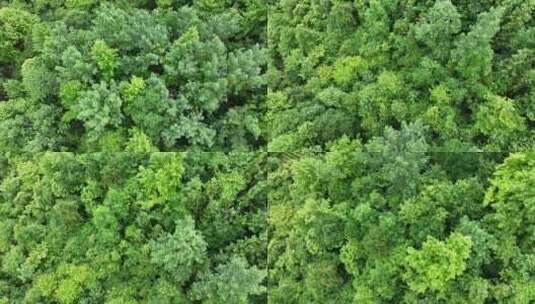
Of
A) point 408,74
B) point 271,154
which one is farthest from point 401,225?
point 408,74

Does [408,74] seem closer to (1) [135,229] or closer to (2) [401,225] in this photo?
(2) [401,225]

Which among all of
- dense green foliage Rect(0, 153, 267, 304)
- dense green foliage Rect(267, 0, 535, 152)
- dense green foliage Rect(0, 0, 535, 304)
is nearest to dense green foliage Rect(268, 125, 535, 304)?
dense green foliage Rect(0, 0, 535, 304)

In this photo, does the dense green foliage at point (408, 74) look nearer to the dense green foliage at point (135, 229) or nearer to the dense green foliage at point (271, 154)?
the dense green foliage at point (271, 154)

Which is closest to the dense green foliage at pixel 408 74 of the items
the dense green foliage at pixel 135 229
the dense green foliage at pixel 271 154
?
the dense green foliage at pixel 271 154

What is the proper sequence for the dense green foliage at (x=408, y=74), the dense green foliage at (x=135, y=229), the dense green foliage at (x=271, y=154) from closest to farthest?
the dense green foliage at (x=271, y=154) < the dense green foliage at (x=135, y=229) < the dense green foliage at (x=408, y=74)

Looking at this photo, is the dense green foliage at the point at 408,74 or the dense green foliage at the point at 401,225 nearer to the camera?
the dense green foliage at the point at 401,225

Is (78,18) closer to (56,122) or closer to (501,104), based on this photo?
(56,122)
